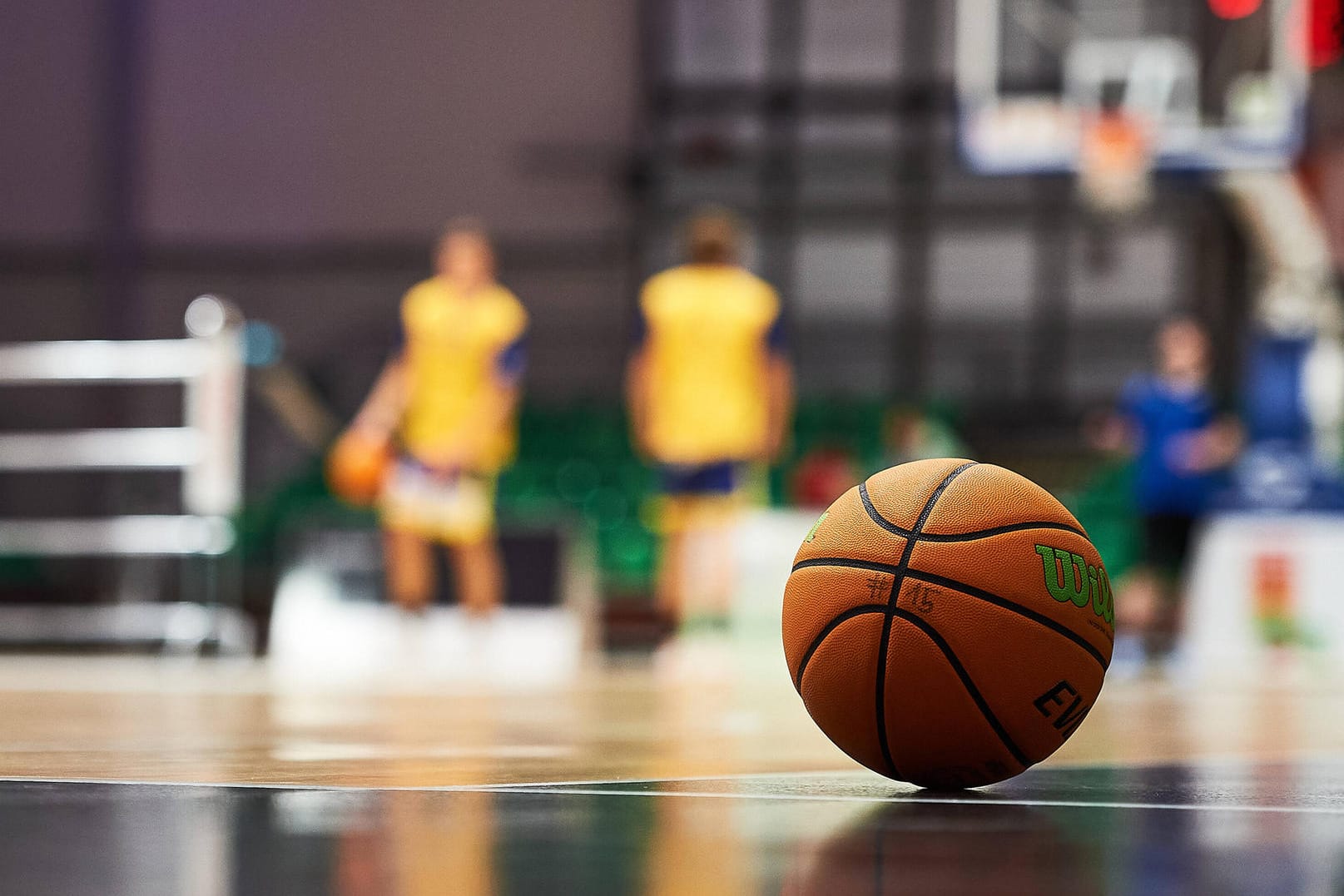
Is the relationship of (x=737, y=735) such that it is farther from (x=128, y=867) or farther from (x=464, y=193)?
(x=464, y=193)

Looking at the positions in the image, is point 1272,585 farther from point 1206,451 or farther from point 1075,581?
point 1075,581

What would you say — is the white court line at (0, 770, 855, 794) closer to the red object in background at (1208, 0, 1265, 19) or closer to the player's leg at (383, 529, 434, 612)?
the player's leg at (383, 529, 434, 612)

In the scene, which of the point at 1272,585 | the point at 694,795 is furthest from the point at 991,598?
the point at 1272,585

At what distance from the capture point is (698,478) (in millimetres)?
6461

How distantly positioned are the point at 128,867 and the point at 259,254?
13123 millimetres

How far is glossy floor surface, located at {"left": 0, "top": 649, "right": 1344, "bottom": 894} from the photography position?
141 centimetres

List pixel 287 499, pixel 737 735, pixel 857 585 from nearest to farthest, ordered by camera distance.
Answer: pixel 857 585 < pixel 737 735 < pixel 287 499

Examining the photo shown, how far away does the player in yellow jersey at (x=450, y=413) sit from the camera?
21.3ft

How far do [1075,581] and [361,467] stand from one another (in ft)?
15.2

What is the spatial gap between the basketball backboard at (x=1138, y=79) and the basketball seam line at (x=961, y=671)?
24.1 feet

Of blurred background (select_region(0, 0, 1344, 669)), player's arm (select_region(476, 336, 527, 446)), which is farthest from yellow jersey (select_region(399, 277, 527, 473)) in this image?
blurred background (select_region(0, 0, 1344, 669))

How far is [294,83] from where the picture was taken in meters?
14.0

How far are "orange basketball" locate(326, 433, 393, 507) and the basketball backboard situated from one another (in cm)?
420

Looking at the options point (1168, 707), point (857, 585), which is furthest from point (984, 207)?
point (857, 585)
